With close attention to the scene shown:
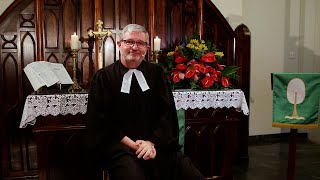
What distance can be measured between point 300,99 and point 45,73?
233 centimetres

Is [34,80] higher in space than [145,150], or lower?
higher

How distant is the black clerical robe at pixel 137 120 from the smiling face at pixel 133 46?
0.12 metres

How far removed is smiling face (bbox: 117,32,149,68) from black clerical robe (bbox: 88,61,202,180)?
0.12 metres

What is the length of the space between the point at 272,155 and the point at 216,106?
76.6 inches

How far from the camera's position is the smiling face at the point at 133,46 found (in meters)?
2.18

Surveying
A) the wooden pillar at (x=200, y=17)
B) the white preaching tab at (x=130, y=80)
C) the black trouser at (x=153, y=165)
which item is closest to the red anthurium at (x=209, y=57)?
the wooden pillar at (x=200, y=17)

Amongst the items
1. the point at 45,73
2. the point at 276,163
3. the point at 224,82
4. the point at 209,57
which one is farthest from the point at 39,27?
the point at 276,163

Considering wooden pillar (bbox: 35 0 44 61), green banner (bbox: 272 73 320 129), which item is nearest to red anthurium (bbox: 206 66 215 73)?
green banner (bbox: 272 73 320 129)

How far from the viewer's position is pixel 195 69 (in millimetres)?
3164

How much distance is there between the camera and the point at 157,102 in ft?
7.73

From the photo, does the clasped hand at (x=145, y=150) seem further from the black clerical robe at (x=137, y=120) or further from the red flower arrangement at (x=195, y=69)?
the red flower arrangement at (x=195, y=69)

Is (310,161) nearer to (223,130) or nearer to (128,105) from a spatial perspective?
(223,130)

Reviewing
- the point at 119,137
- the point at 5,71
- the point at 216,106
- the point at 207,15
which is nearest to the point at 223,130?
the point at 216,106

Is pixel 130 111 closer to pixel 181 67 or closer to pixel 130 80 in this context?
pixel 130 80
